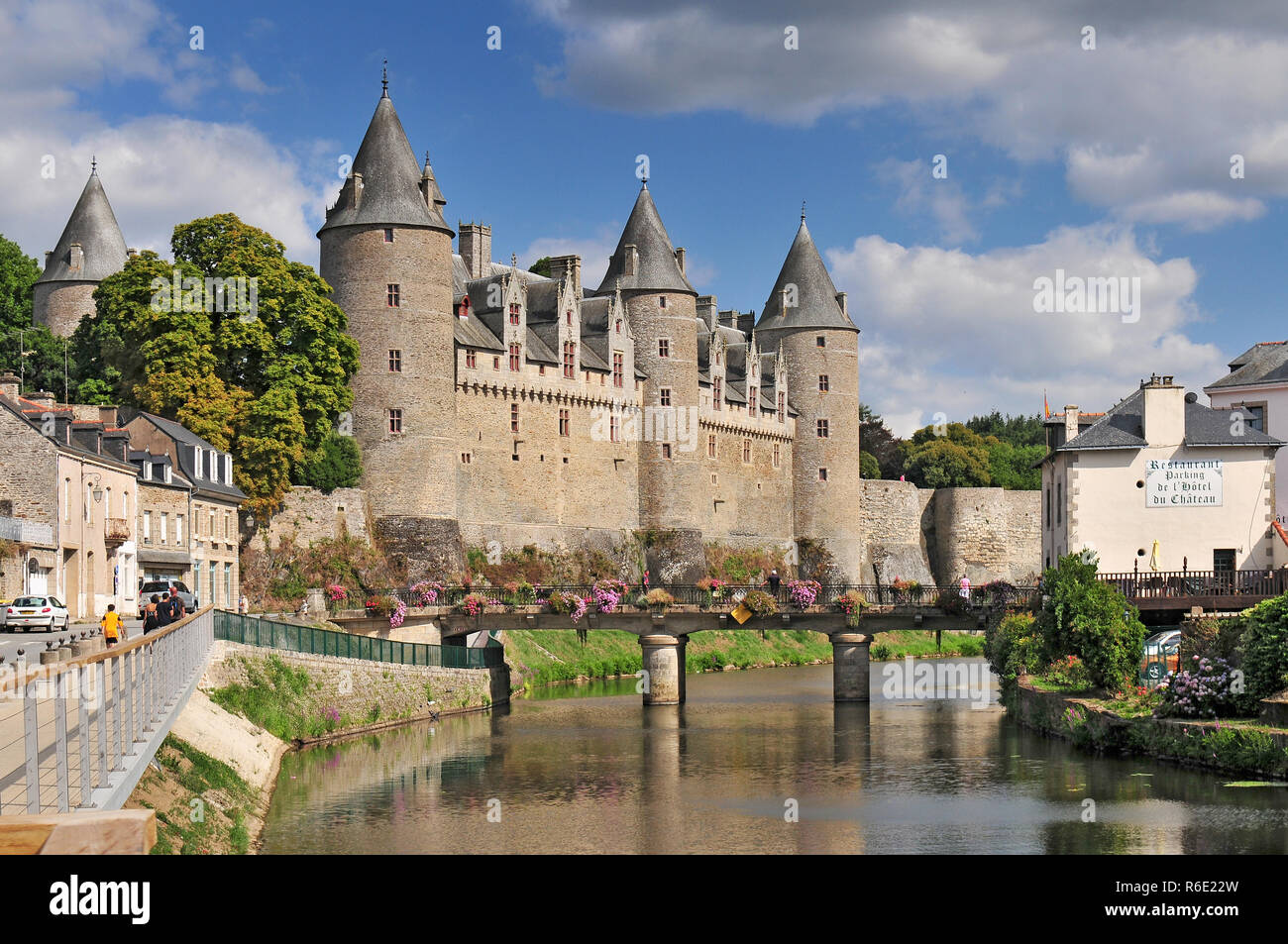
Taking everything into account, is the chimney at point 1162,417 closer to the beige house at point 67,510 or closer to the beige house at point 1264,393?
the beige house at point 1264,393

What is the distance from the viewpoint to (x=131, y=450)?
41750 mm

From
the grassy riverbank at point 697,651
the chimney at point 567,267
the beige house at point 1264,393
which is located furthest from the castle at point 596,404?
the beige house at point 1264,393

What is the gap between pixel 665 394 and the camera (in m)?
64.6

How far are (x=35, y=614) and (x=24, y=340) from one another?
35.2 metres

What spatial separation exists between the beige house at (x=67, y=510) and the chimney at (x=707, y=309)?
39.2m

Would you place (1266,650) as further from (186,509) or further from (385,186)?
(385,186)

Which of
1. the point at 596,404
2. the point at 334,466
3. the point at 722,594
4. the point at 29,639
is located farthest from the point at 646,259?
the point at 29,639

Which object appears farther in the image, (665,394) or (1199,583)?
(665,394)

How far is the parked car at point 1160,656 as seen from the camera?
1108 inches

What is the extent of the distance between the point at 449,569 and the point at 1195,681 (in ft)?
104

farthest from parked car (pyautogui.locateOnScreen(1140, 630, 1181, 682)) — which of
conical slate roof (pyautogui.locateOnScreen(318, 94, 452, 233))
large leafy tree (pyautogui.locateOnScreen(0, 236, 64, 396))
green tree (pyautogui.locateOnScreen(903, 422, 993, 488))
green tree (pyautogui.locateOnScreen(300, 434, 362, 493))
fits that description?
green tree (pyautogui.locateOnScreen(903, 422, 993, 488))
